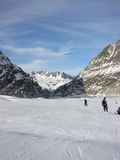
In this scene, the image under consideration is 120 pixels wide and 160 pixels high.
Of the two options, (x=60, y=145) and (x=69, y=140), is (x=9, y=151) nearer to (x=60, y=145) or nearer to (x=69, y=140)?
(x=60, y=145)

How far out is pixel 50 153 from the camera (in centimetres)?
1296

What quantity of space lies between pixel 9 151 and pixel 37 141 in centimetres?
258

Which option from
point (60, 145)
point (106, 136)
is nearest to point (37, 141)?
point (60, 145)

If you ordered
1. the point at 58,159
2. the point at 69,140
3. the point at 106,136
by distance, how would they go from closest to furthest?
the point at 58,159
the point at 69,140
the point at 106,136

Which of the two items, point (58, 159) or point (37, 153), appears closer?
point (58, 159)

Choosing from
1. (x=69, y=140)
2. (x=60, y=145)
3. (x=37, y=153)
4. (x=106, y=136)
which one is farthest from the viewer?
(x=106, y=136)

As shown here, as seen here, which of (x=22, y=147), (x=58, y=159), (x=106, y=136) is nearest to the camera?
(x=58, y=159)

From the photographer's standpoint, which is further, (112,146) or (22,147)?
(112,146)

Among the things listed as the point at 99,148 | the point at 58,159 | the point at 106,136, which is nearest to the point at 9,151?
the point at 58,159

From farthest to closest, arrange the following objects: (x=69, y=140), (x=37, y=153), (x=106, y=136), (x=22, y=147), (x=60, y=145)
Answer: (x=106, y=136) → (x=69, y=140) → (x=60, y=145) → (x=22, y=147) → (x=37, y=153)

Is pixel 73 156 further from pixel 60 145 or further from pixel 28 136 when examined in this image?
pixel 28 136

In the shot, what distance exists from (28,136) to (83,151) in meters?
3.84

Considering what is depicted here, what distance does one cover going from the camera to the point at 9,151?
504 inches

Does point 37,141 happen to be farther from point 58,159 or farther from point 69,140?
point 58,159
